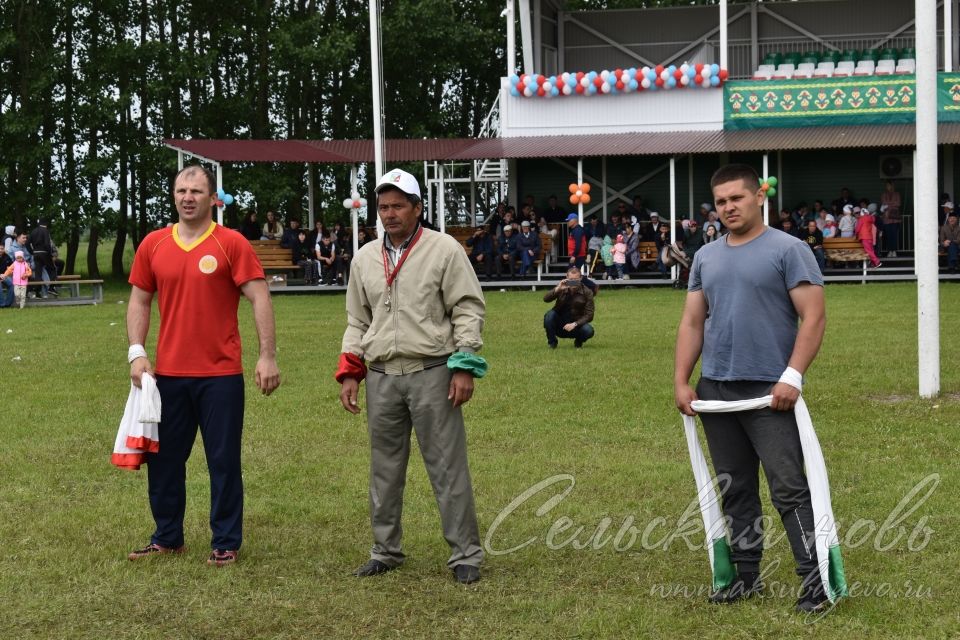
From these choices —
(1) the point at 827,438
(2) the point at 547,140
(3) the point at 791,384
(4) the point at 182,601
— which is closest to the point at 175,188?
(4) the point at 182,601

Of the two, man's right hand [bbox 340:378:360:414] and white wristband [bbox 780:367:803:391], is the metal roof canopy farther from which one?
white wristband [bbox 780:367:803:391]

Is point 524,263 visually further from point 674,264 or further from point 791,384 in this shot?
point 791,384

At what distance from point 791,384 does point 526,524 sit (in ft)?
7.87

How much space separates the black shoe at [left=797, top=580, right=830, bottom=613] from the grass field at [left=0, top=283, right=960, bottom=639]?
66 mm

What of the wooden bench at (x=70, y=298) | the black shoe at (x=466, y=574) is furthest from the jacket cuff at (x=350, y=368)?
the wooden bench at (x=70, y=298)

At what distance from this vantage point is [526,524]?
7523 mm

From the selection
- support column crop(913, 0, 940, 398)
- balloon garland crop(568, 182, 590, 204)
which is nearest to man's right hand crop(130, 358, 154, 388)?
support column crop(913, 0, 940, 398)

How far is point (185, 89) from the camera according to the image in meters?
46.0

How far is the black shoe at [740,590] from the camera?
19.4ft

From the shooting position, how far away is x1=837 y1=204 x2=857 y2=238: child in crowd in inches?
1253

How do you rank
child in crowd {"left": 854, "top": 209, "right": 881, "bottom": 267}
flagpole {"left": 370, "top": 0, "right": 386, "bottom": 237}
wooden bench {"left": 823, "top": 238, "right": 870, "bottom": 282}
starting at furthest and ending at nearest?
wooden bench {"left": 823, "top": 238, "right": 870, "bottom": 282}
child in crowd {"left": 854, "top": 209, "right": 881, "bottom": 267}
flagpole {"left": 370, "top": 0, "right": 386, "bottom": 237}

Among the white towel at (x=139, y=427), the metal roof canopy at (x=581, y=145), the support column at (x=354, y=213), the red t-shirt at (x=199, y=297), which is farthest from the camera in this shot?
the metal roof canopy at (x=581, y=145)

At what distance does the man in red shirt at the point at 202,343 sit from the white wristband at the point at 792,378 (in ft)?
8.36

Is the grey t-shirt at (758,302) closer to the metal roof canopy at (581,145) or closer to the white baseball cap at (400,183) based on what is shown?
the white baseball cap at (400,183)
